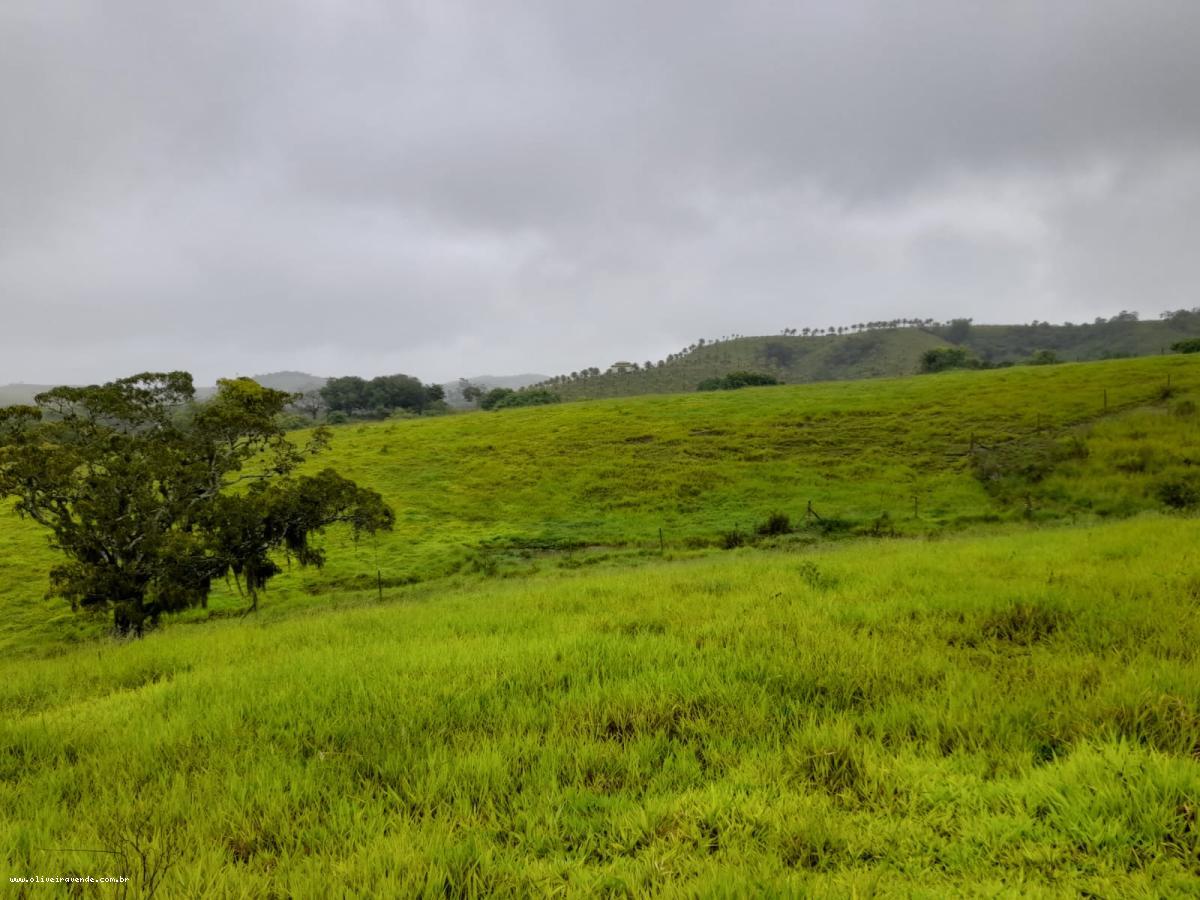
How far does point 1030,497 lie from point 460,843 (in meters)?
34.5

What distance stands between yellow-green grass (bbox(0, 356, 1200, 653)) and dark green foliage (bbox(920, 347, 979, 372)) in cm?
5585

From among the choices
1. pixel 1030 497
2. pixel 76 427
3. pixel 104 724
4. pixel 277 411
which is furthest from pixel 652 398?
pixel 104 724

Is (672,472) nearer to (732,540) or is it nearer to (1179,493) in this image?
(732,540)

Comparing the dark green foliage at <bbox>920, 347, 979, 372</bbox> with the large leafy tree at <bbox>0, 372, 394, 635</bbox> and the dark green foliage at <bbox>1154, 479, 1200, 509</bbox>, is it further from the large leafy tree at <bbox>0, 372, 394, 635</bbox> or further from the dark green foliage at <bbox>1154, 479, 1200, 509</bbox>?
the large leafy tree at <bbox>0, 372, 394, 635</bbox>

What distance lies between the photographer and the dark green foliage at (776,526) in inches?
1076

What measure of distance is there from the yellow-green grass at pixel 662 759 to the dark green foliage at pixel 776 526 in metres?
19.3

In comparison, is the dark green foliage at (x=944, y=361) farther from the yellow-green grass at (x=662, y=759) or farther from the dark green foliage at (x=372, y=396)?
the yellow-green grass at (x=662, y=759)

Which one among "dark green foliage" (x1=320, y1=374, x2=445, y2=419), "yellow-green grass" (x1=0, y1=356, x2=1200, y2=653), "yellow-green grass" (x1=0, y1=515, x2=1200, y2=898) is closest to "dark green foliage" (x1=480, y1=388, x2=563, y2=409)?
"dark green foliage" (x1=320, y1=374, x2=445, y2=419)

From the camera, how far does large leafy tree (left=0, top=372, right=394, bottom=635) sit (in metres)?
14.4

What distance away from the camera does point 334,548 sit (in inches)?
1197

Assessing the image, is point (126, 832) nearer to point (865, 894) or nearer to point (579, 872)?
point (579, 872)

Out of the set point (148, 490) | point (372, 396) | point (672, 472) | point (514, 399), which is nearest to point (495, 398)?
point (514, 399)

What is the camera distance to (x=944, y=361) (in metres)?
111

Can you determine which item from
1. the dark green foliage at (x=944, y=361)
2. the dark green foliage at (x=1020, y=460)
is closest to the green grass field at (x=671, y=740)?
the dark green foliage at (x=1020, y=460)
